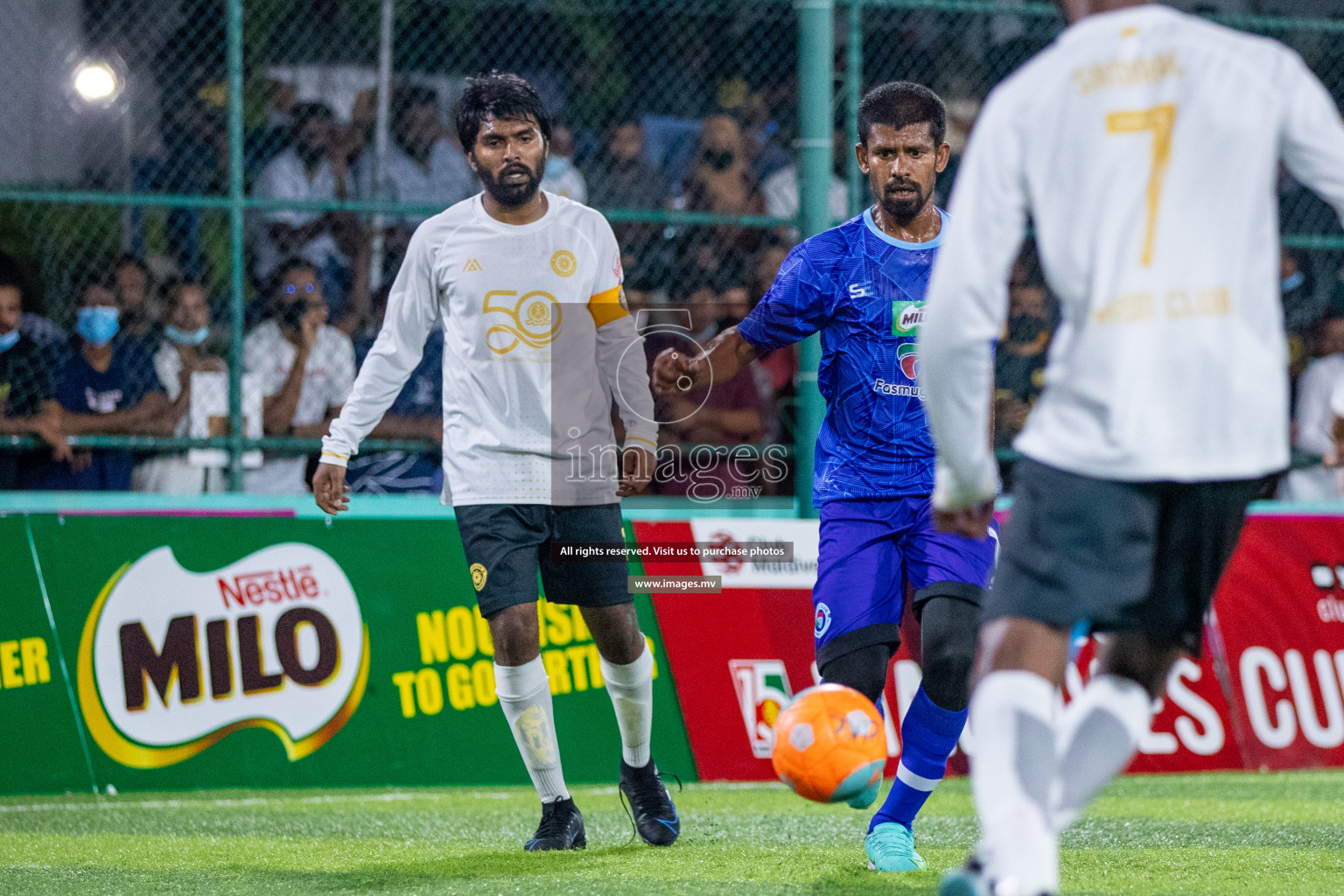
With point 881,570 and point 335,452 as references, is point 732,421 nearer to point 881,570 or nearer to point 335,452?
point 335,452

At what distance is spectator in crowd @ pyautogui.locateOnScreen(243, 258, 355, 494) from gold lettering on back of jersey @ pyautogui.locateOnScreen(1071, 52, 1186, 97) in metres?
5.70

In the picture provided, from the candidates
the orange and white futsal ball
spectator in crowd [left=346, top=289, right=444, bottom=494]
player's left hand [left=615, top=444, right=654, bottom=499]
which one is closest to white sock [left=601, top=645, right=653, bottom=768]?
player's left hand [left=615, top=444, right=654, bottom=499]

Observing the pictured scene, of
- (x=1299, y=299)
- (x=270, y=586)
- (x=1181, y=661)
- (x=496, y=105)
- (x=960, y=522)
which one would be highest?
(x=496, y=105)

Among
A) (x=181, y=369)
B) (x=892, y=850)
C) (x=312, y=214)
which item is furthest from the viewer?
(x=312, y=214)

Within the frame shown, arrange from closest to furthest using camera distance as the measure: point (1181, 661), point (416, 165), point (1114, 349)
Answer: point (1114, 349) < point (1181, 661) < point (416, 165)

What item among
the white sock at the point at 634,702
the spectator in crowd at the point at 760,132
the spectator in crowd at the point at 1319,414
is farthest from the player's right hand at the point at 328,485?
the spectator in crowd at the point at 1319,414

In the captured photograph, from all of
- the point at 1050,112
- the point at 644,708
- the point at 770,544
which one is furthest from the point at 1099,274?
the point at 770,544

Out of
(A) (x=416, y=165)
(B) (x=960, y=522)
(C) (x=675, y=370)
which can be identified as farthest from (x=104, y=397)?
(B) (x=960, y=522)

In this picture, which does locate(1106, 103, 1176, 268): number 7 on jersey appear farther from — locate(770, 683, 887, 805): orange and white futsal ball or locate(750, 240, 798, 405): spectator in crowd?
locate(750, 240, 798, 405): spectator in crowd

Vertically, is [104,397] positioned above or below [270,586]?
above

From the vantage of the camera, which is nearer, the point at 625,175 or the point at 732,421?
the point at 732,421

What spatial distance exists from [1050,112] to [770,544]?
4.74m

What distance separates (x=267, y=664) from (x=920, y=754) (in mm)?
3579

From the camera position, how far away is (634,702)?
5.30 metres
